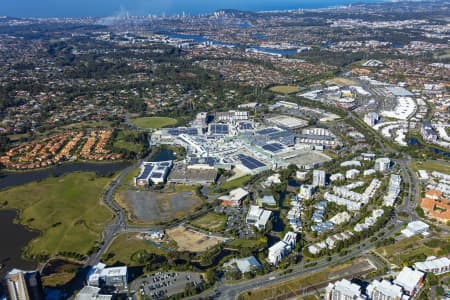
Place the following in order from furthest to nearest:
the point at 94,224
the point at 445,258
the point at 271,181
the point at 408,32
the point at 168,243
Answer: the point at 408,32, the point at 271,181, the point at 94,224, the point at 168,243, the point at 445,258

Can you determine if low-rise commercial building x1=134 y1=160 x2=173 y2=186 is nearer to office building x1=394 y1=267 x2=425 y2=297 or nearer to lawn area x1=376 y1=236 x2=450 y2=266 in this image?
lawn area x1=376 y1=236 x2=450 y2=266

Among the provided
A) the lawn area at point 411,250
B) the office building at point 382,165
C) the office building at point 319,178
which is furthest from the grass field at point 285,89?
the lawn area at point 411,250

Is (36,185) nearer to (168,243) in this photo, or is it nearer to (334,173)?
(168,243)

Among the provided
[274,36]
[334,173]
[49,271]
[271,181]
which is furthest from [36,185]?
[274,36]

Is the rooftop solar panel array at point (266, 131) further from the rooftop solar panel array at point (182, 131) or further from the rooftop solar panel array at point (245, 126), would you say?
the rooftop solar panel array at point (182, 131)

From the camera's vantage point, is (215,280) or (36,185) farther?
(36,185)

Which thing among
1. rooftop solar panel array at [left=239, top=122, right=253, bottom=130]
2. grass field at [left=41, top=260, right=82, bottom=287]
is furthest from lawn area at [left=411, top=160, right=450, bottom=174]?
grass field at [left=41, top=260, right=82, bottom=287]

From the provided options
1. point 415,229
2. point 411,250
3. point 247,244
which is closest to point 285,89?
point 415,229
